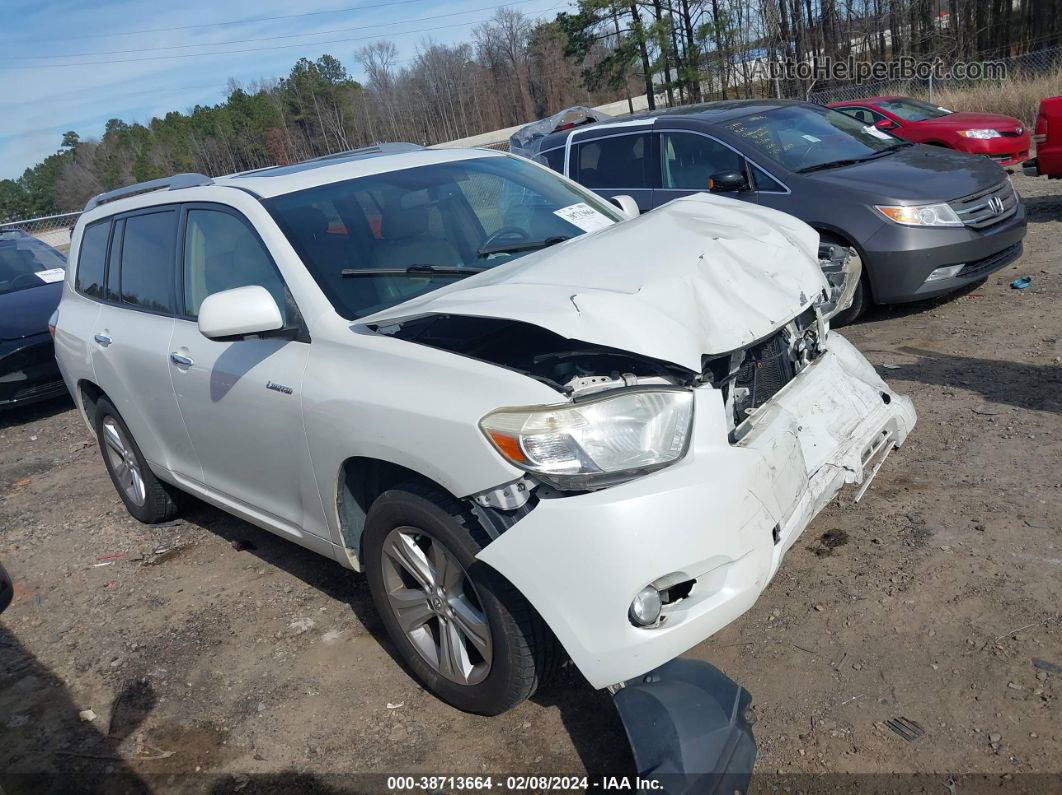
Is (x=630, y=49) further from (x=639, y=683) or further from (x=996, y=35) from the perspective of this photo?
(x=639, y=683)

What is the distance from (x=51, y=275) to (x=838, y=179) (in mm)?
8343

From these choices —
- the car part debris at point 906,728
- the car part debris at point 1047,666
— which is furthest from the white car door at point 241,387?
the car part debris at point 1047,666

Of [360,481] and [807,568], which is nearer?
[360,481]

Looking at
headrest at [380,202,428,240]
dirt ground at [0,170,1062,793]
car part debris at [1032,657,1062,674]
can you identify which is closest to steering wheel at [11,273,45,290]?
dirt ground at [0,170,1062,793]

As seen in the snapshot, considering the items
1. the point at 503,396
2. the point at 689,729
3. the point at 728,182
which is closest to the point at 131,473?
the point at 503,396

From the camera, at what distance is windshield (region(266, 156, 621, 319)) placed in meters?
3.35

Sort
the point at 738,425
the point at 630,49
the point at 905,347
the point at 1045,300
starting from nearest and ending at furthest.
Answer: the point at 738,425
the point at 905,347
the point at 1045,300
the point at 630,49

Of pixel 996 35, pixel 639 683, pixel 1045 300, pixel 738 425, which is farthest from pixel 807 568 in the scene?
pixel 996 35

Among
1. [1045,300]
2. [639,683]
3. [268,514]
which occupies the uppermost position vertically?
[268,514]

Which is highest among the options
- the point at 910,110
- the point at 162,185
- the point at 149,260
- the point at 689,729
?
the point at 162,185

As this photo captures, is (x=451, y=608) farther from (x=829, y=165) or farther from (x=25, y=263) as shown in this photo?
(x=25, y=263)

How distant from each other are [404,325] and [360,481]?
2.00 ft

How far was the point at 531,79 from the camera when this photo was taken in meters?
66.7

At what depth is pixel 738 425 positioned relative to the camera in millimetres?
2936
